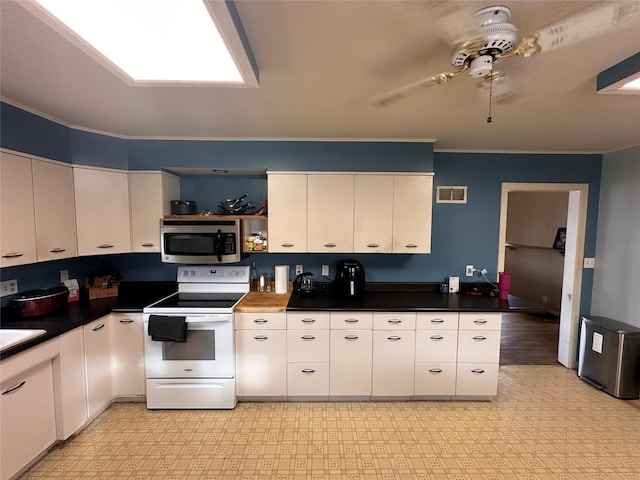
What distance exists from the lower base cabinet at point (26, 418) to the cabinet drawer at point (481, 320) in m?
3.26

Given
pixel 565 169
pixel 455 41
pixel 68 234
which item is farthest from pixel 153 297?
pixel 565 169

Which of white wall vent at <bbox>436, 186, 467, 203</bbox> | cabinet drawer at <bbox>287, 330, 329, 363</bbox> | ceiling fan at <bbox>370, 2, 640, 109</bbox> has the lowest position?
cabinet drawer at <bbox>287, 330, 329, 363</bbox>

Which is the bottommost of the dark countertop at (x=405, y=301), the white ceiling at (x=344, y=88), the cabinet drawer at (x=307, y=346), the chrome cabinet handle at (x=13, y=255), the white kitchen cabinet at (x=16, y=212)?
the cabinet drawer at (x=307, y=346)

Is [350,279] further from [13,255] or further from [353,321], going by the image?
[13,255]

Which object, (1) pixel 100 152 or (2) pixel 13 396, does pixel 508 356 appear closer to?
(2) pixel 13 396

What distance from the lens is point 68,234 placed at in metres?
2.36

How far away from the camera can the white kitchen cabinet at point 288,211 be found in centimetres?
270

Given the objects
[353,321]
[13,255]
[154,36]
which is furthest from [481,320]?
[13,255]

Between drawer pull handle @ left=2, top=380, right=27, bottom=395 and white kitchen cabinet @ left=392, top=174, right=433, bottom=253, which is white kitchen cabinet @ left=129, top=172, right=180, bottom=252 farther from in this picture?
white kitchen cabinet @ left=392, top=174, right=433, bottom=253

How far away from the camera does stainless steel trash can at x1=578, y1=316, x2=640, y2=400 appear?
261 cm

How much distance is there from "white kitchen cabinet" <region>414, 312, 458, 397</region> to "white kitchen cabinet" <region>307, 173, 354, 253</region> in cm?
100

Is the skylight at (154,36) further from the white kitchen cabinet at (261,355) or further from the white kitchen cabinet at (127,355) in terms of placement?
the white kitchen cabinet at (127,355)

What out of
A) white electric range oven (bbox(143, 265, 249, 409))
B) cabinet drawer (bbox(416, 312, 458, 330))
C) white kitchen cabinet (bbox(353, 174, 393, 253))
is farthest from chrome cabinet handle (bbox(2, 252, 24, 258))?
cabinet drawer (bbox(416, 312, 458, 330))

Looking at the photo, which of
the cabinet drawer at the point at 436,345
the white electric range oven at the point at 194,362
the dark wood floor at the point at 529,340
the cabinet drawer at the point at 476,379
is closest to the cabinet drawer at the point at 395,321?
the cabinet drawer at the point at 436,345
